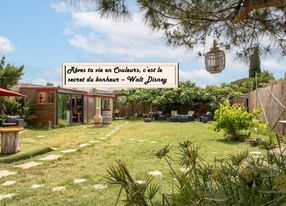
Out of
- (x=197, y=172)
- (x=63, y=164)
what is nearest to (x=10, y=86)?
(x=63, y=164)

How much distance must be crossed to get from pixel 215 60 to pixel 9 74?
12.1 meters

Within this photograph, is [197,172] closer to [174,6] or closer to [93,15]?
[93,15]

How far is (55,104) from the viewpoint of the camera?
A: 16.0 meters

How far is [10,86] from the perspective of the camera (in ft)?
49.0

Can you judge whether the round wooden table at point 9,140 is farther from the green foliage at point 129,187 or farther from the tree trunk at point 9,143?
the green foliage at point 129,187

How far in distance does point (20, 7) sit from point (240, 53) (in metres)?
3.33

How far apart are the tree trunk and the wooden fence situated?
7395 millimetres

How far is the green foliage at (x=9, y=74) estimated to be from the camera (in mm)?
14523

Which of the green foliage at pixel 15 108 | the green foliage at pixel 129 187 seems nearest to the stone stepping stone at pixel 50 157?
the green foliage at pixel 129 187

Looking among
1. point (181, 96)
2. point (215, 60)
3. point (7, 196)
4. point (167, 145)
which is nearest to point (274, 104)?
point (215, 60)

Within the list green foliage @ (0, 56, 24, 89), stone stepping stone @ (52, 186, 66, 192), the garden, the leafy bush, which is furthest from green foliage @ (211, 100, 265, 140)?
green foliage @ (0, 56, 24, 89)

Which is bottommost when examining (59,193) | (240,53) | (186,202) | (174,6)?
(59,193)

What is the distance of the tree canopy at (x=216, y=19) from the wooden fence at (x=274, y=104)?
5361 millimetres

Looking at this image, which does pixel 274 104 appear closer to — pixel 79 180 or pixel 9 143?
pixel 79 180
